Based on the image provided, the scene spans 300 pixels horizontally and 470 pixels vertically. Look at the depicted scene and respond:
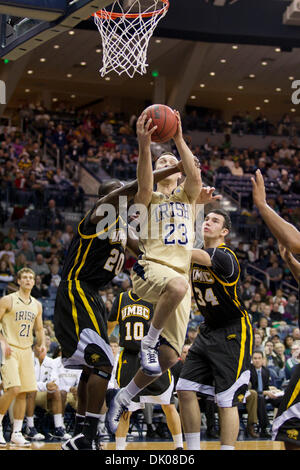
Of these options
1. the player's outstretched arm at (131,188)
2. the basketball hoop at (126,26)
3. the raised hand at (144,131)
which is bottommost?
the player's outstretched arm at (131,188)

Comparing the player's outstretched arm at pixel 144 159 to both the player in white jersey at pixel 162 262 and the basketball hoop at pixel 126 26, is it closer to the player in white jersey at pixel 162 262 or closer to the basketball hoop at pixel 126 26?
the player in white jersey at pixel 162 262

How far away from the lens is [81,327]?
6309mm

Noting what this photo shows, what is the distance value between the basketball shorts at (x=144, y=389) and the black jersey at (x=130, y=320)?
0.13 m

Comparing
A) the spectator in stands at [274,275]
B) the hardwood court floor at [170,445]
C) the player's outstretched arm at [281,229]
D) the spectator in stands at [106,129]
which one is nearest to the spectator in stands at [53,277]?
the hardwood court floor at [170,445]

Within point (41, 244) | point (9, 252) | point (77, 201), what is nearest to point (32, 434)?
point (9, 252)

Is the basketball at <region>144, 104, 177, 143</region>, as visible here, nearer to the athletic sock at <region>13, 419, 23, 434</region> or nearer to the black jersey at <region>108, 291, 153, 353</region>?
the black jersey at <region>108, 291, 153, 353</region>

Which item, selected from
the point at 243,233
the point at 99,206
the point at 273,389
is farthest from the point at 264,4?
the point at 99,206

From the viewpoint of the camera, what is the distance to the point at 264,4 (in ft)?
76.6

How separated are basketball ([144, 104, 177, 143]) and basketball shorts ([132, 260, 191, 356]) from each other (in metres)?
1.06

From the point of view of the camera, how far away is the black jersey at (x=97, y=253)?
6.50 meters

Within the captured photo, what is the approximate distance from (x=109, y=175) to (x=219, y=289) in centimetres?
1687

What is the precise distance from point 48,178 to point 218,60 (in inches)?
369

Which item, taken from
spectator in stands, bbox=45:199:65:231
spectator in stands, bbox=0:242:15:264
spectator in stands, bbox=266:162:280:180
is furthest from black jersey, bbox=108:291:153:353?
spectator in stands, bbox=266:162:280:180

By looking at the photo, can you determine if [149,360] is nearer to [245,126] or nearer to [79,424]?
[79,424]
